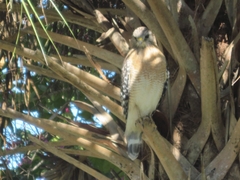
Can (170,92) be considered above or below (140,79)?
below

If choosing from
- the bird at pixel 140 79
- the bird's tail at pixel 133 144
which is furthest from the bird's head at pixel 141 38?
the bird's tail at pixel 133 144

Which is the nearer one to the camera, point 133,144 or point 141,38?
point 133,144

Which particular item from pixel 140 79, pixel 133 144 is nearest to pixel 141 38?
pixel 140 79

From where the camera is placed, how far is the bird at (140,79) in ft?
7.96

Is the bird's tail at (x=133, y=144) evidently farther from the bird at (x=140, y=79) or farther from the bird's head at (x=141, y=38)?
the bird's head at (x=141, y=38)

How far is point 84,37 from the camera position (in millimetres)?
3273

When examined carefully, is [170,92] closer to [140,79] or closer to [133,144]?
[133,144]

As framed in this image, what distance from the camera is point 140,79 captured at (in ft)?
8.59

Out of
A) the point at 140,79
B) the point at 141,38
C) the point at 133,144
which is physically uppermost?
the point at 141,38

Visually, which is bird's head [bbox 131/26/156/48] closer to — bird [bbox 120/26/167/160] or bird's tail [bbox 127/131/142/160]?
bird [bbox 120/26/167/160]

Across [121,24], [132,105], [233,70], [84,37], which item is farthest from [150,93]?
[84,37]

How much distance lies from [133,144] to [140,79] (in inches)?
20.1

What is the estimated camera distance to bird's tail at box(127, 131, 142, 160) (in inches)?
84.2

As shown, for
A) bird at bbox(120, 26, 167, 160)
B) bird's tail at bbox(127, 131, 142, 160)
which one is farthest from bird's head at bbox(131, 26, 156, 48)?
bird's tail at bbox(127, 131, 142, 160)
